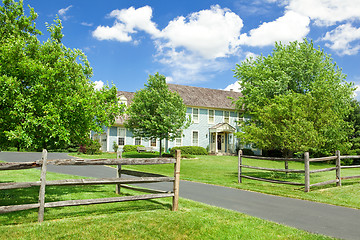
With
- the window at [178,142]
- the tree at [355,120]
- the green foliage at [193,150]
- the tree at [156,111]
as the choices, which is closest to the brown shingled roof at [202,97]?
the window at [178,142]

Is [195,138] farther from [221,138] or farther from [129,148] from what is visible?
[129,148]

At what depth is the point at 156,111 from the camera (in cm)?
2859

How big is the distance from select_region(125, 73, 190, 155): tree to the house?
7813 mm

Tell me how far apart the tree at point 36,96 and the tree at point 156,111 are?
18.1 m

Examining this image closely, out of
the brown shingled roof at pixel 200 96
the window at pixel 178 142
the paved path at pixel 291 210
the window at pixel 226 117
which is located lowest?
the paved path at pixel 291 210

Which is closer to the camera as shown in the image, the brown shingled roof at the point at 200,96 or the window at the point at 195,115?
the window at the point at 195,115

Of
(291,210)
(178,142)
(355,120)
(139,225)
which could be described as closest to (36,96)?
(139,225)

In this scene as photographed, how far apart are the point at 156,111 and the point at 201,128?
41.4 feet

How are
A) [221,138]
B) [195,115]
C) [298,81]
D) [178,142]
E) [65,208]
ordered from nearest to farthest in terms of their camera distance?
[65,208] < [298,81] < [178,142] < [195,115] < [221,138]

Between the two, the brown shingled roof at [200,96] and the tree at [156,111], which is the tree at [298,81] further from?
the tree at [156,111]

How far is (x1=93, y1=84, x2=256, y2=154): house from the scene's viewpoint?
124ft

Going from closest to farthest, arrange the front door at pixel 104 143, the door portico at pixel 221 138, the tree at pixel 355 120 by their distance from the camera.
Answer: the tree at pixel 355 120, the front door at pixel 104 143, the door portico at pixel 221 138

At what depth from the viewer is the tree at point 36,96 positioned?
7.91 meters

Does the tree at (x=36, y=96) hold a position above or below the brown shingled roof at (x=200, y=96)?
below
